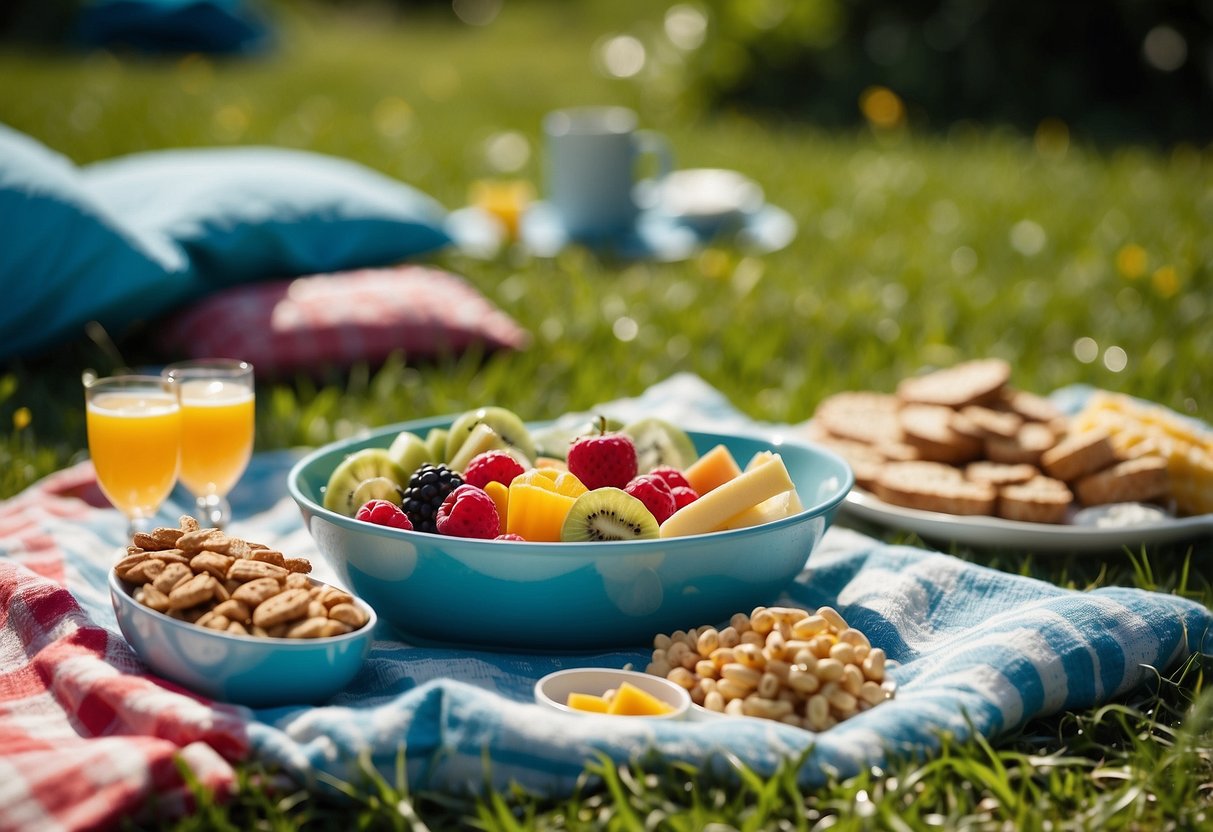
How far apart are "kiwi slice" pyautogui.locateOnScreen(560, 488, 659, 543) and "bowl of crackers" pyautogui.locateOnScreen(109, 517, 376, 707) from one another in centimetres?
31

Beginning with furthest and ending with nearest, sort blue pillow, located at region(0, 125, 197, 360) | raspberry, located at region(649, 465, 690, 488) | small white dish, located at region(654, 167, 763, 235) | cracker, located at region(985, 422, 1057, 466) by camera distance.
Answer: small white dish, located at region(654, 167, 763, 235), blue pillow, located at region(0, 125, 197, 360), cracker, located at region(985, 422, 1057, 466), raspberry, located at region(649, 465, 690, 488)

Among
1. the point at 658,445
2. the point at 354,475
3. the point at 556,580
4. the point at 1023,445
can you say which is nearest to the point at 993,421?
the point at 1023,445

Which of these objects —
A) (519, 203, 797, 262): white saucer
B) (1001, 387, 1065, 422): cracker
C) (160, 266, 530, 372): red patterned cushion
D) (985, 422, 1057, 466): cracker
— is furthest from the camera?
(519, 203, 797, 262): white saucer

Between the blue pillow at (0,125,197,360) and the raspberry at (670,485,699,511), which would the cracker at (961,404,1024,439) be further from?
the blue pillow at (0,125,197,360)

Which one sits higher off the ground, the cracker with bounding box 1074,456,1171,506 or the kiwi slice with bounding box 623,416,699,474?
the kiwi slice with bounding box 623,416,699,474

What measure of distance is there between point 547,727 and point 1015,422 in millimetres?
1463

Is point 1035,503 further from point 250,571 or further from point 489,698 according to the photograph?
point 250,571

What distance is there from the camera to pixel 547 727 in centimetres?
161

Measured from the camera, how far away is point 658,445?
2.26 m

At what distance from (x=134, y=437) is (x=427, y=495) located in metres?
0.61

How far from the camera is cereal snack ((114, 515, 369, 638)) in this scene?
1695 mm

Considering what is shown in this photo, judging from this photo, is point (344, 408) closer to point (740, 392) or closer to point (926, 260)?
point (740, 392)

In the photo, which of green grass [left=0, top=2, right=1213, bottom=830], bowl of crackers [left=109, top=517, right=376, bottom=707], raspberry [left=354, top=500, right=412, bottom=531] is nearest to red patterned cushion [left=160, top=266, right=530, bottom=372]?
green grass [left=0, top=2, right=1213, bottom=830]

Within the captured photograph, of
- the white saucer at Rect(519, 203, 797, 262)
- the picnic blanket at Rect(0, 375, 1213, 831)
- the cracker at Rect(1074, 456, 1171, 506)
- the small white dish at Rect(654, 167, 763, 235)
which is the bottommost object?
the picnic blanket at Rect(0, 375, 1213, 831)
